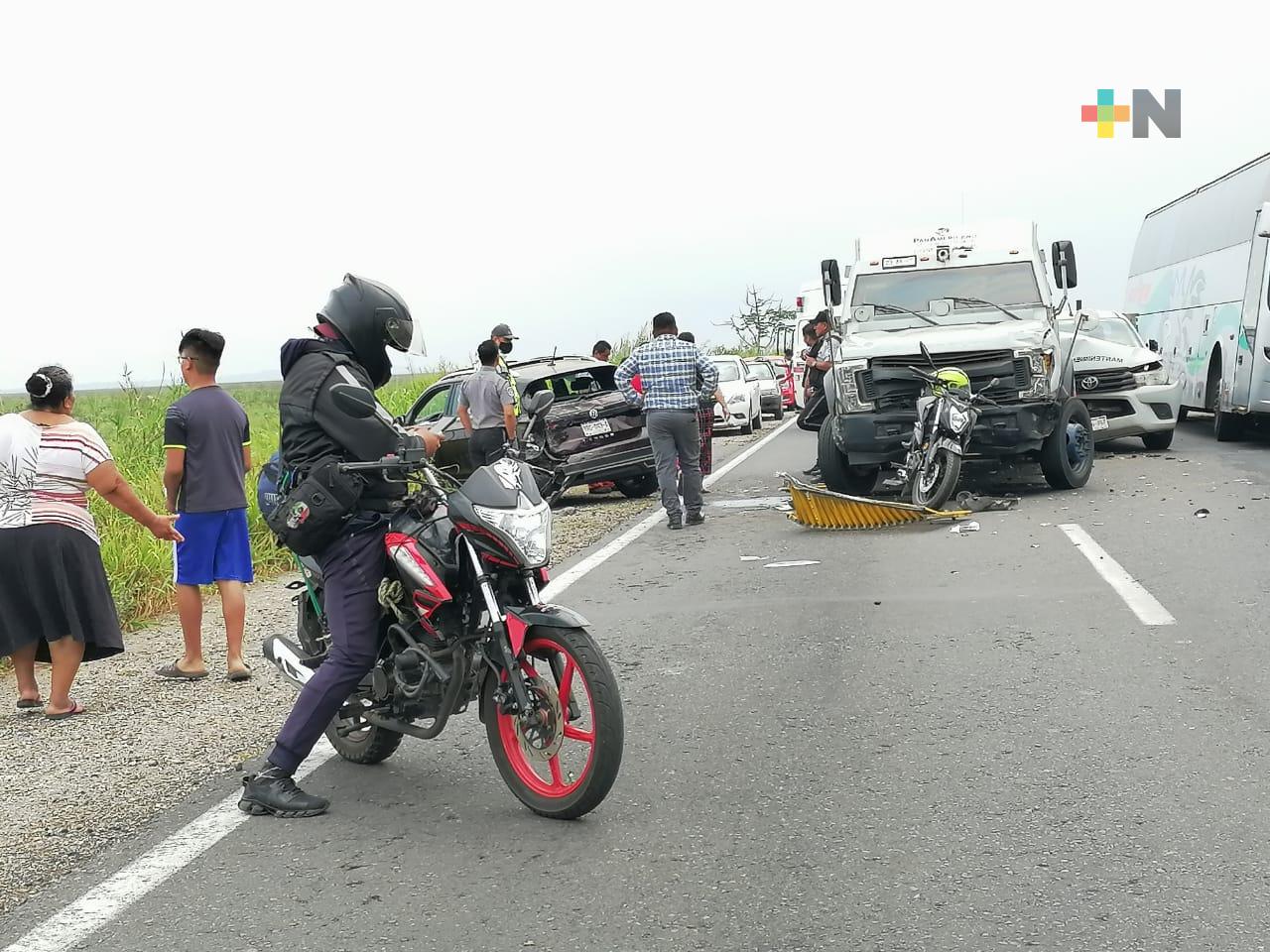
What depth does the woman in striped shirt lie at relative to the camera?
6773 mm

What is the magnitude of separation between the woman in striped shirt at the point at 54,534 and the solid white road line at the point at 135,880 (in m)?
1.73

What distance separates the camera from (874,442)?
14.1 m

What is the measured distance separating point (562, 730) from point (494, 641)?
363 mm

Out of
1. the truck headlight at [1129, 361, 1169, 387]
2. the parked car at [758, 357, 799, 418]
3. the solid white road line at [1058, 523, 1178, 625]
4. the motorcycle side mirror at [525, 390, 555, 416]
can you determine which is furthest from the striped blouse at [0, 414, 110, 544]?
the parked car at [758, 357, 799, 418]

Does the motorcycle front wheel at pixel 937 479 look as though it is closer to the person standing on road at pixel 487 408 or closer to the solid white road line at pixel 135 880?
the person standing on road at pixel 487 408

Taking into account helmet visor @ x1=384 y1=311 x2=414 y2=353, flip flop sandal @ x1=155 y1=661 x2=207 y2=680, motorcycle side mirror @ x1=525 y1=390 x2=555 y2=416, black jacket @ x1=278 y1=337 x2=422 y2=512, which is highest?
helmet visor @ x1=384 y1=311 x2=414 y2=353

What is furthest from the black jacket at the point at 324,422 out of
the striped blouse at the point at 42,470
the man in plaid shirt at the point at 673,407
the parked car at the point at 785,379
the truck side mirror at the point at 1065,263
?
the parked car at the point at 785,379

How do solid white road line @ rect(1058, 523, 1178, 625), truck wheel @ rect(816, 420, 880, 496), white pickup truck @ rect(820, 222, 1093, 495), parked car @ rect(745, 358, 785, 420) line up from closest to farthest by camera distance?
solid white road line @ rect(1058, 523, 1178, 625) → white pickup truck @ rect(820, 222, 1093, 495) → truck wheel @ rect(816, 420, 880, 496) → parked car @ rect(745, 358, 785, 420)

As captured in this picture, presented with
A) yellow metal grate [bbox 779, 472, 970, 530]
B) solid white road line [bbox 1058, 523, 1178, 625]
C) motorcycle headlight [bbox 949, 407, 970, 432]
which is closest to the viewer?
solid white road line [bbox 1058, 523, 1178, 625]

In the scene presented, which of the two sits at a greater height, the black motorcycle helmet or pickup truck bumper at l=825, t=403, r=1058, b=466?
the black motorcycle helmet

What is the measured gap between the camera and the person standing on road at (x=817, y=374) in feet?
55.9

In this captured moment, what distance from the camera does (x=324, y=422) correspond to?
4.84m

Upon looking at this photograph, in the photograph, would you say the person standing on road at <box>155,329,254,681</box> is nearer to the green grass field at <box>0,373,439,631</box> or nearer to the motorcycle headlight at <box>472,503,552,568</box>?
the green grass field at <box>0,373,439,631</box>

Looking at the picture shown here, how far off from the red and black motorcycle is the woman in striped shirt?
7.91 feet
